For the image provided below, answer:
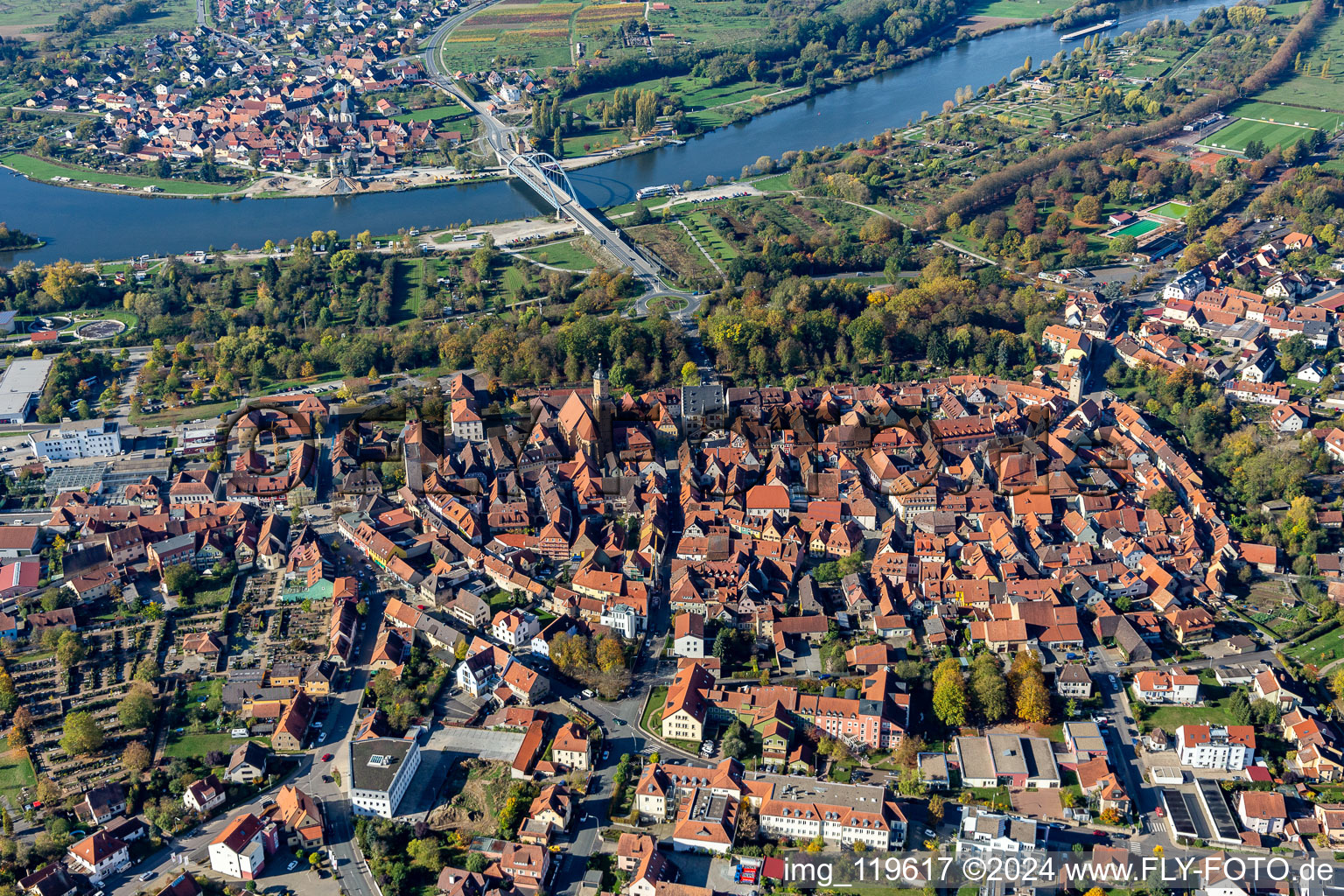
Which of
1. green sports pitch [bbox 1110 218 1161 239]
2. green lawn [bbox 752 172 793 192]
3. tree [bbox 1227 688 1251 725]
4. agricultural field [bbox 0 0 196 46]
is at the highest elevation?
agricultural field [bbox 0 0 196 46]

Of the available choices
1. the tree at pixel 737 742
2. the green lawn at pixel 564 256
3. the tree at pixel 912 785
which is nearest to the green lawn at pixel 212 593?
the tree at pixel 737 742

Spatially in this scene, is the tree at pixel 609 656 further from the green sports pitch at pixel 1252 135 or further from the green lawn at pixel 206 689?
the green sports pitch at pixel 1252 135

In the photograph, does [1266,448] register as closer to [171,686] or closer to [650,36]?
[171,686]

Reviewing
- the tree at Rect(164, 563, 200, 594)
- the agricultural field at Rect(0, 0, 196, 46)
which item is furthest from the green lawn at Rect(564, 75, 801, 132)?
the tree at Rect(164, 563, 200, 594)

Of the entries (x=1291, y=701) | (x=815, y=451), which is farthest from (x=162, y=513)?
(x=1291, y=701)

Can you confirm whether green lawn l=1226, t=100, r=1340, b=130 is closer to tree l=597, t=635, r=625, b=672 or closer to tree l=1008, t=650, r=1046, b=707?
tree l=1008, t=650, r=1046, b=707

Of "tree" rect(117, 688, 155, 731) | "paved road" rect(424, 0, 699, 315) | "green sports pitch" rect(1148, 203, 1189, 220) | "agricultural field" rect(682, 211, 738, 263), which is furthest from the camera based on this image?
"green sports pitch" rect(1148, 203, 1189, 220)

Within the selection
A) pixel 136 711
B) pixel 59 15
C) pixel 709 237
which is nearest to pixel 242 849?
pixel 136 711

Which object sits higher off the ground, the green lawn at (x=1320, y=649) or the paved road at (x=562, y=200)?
the paved road at (x=562, y=200)
